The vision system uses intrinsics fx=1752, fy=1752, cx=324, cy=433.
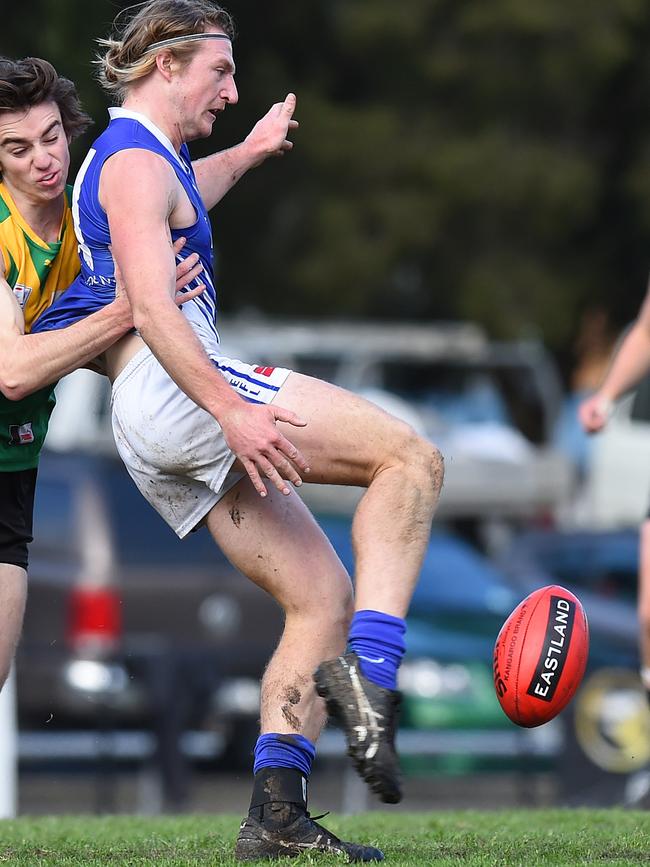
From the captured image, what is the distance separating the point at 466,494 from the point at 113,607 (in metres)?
7.41

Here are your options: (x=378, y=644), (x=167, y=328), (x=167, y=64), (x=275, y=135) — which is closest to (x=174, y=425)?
(x=167, y=328)

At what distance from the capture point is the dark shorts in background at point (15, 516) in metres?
5.51

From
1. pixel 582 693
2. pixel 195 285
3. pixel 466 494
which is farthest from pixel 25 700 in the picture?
pixel 466 494

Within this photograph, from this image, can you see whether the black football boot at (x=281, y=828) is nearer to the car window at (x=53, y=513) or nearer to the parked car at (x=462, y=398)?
the car window at (x=53, y=513)

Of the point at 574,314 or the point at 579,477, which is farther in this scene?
the point at 574,314

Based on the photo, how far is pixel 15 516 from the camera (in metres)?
5.54

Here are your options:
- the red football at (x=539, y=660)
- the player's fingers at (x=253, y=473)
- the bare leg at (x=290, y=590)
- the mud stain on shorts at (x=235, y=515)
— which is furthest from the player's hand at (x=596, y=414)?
the player's fingers at (x=253, y=473)

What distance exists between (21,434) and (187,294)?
2.56 feet

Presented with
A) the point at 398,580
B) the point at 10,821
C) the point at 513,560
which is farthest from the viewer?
the point at 513,560

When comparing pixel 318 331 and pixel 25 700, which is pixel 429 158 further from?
pixel 25 700

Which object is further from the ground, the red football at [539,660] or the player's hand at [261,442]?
the player's hand at [261,442]

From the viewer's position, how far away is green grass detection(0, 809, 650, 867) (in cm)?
508

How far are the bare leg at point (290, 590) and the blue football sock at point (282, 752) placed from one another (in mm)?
25

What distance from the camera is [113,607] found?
1139 cm
